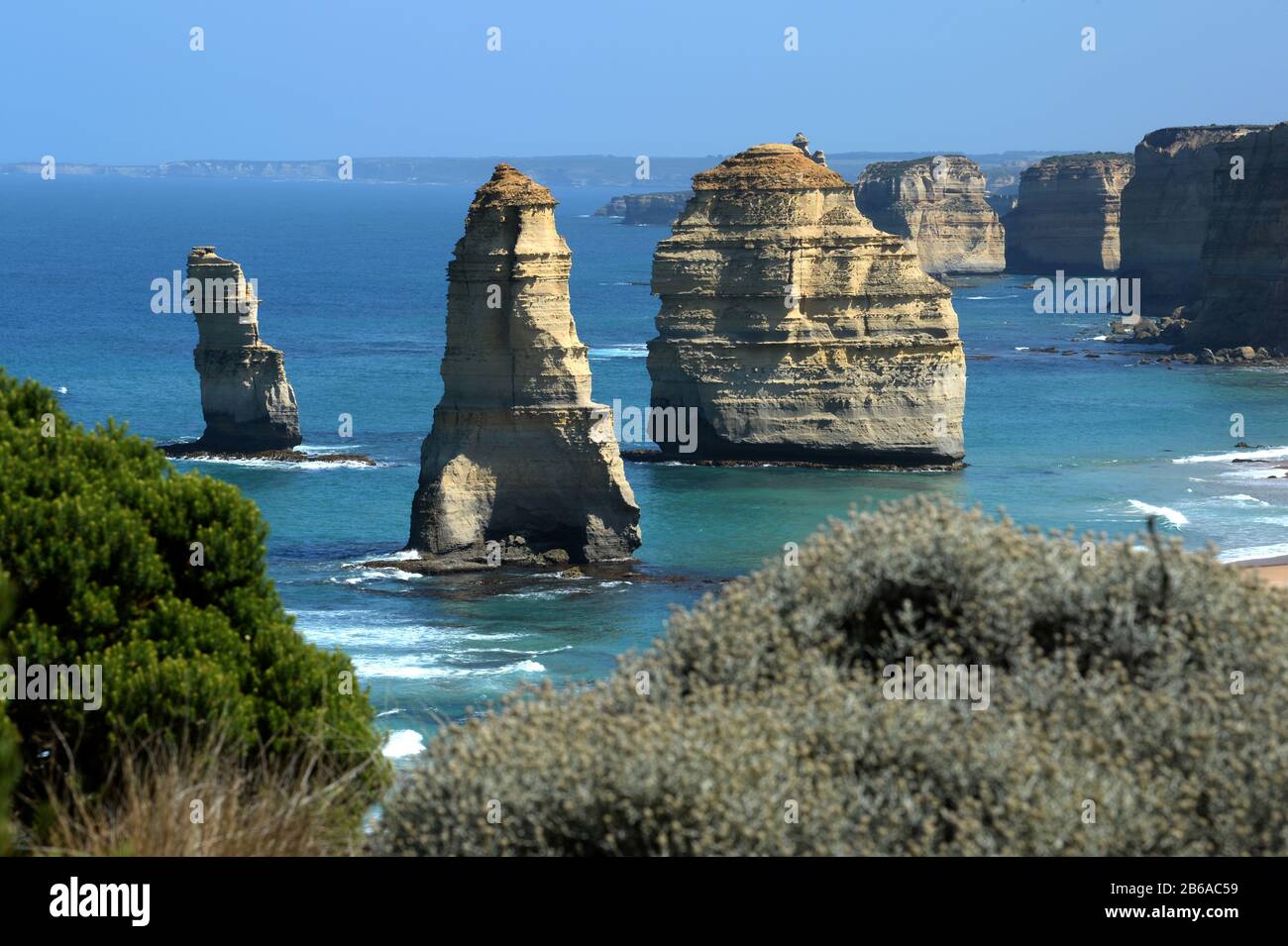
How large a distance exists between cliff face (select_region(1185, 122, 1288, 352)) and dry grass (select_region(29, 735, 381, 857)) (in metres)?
94.4

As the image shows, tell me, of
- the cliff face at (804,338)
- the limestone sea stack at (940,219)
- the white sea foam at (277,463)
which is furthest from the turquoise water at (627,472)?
the limestone sea stack at (940,219)

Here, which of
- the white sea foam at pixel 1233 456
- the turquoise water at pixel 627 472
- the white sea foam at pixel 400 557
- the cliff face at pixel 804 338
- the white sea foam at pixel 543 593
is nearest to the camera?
the turquoise water at pixel 627 472

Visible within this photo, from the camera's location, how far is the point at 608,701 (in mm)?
13031

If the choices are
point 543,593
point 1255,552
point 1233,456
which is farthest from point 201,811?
point 1233,456

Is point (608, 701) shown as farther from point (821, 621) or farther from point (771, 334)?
point (771, 334)

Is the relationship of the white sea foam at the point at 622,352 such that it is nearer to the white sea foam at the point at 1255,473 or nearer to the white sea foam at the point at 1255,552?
the white sea foam at the point at 1255,473

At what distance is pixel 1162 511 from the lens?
178ft

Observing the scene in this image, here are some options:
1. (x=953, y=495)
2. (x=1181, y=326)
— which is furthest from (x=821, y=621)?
(x=1181, y=326)

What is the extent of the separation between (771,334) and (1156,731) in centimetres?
5389

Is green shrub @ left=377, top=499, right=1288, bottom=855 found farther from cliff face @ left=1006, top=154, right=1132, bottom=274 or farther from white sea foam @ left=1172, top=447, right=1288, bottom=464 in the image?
cliff face @ left=1006, top=154, right=1132, bottom=274

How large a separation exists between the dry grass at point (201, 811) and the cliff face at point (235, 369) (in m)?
48.8

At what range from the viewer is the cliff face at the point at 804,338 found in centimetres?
6475
